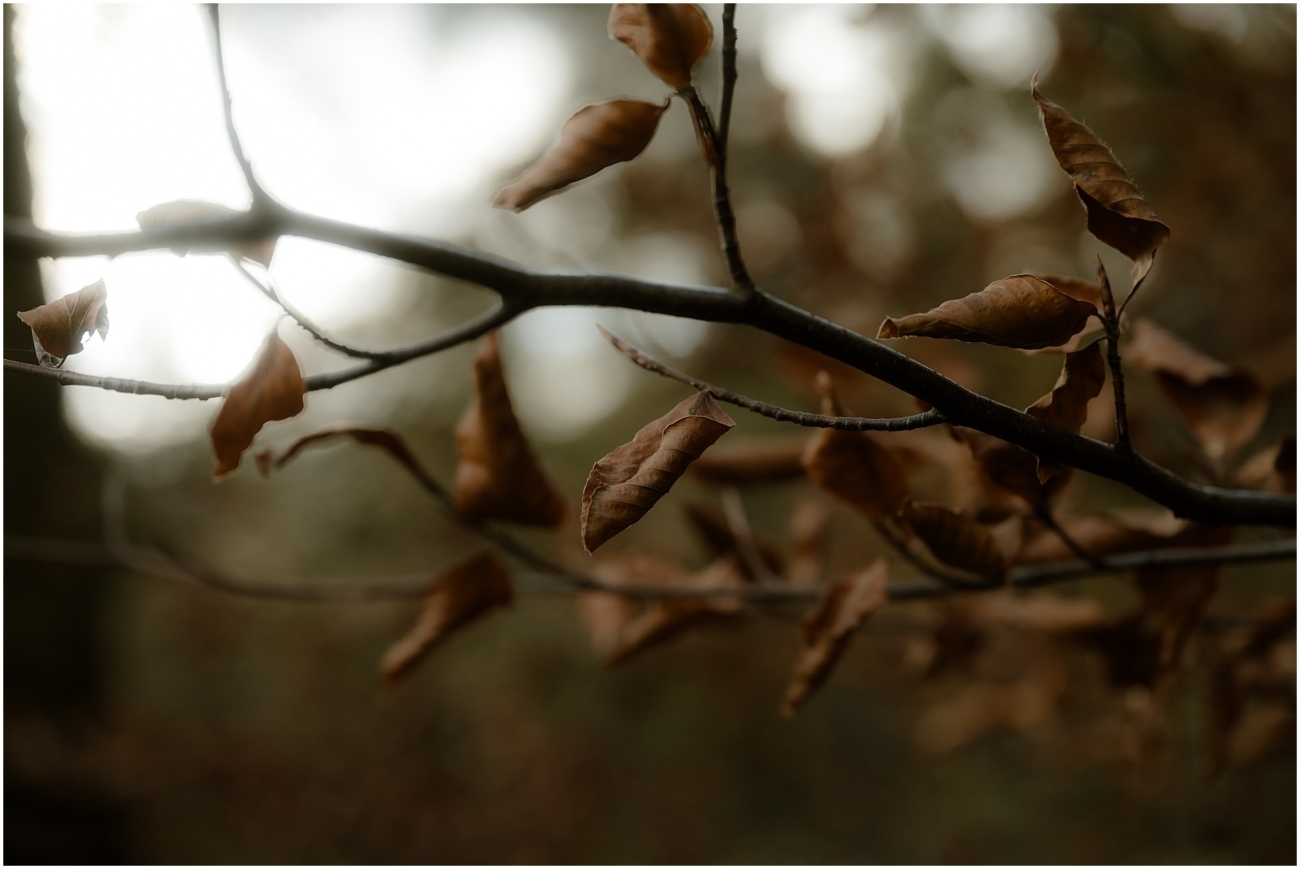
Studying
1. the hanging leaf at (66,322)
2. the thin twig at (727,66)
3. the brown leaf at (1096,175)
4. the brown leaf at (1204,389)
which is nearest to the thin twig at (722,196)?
the thin twig at (727,66)

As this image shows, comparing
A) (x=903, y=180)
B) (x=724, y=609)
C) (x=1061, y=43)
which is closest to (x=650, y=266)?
(x=903, y=180)

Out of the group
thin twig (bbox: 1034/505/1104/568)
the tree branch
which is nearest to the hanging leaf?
the tree branch

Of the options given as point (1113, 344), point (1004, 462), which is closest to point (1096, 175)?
point (1113, 344)

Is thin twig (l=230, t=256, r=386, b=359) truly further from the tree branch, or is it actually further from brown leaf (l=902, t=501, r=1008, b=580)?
brown leaf (l=902, t=501, r=1008, b=580)

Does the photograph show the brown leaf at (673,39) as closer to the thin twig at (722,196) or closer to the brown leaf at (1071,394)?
the thin twig at (722,196)

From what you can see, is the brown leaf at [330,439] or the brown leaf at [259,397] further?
the brown leaf at [330,439]

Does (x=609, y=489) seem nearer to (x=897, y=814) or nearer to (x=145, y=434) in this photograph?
(x=145, y=434)

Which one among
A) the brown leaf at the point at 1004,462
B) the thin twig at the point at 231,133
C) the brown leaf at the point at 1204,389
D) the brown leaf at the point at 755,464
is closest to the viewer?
the thin twig at the point at 231,133
